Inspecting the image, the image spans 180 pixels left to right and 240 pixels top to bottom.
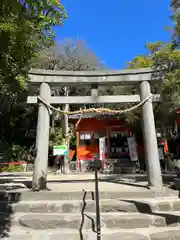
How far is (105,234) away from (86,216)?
0.57m

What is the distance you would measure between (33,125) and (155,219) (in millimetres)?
14540

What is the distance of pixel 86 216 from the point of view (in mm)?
4020

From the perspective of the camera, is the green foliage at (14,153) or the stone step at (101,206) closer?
the stone step at (101,206)

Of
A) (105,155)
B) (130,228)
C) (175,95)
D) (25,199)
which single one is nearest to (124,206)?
(130,228)

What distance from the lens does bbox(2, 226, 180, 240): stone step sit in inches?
137

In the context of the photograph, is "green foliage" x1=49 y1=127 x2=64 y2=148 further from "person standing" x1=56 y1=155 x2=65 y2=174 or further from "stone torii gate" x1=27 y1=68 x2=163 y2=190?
"stone torii gate" x1=27 y1=68 x2=163 y2=190


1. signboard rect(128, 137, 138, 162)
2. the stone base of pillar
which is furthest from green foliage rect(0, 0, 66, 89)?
signboard rect(128, 137, 138, 162)

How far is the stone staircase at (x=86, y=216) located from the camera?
361 centimetres

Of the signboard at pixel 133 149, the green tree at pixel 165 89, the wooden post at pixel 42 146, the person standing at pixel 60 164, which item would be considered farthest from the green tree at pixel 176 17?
the person standing at pixel 60 164

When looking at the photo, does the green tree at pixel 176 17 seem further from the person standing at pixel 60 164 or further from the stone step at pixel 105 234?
the person standing at pixel 60 164

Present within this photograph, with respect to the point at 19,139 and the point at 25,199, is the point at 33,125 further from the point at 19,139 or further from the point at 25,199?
the point at 25,199

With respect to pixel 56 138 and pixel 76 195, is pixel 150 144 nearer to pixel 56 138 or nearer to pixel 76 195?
pixel 76 195

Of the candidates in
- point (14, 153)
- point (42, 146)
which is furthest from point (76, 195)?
point (14, 153)

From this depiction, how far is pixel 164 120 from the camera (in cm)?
1193
